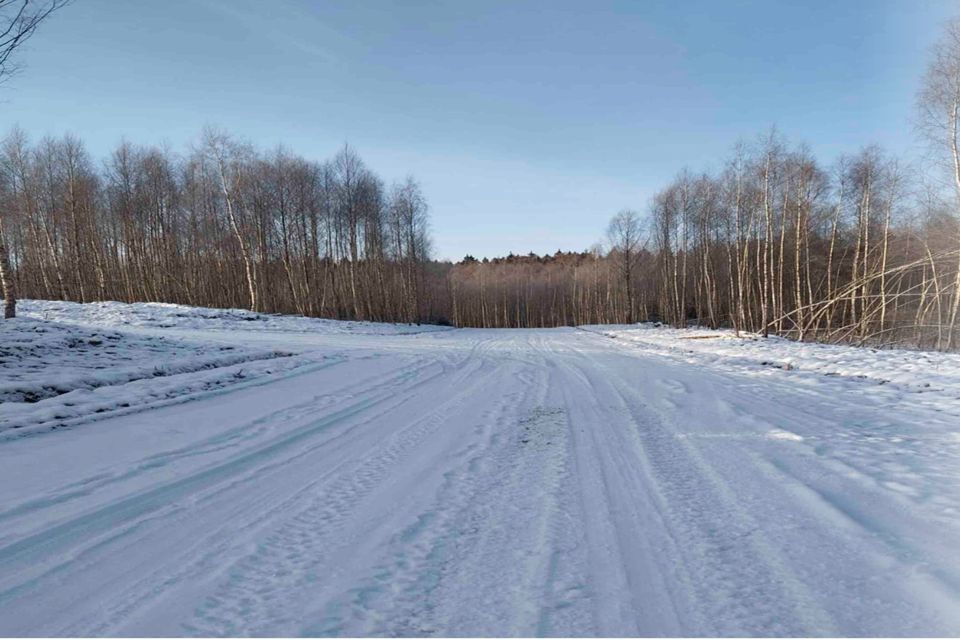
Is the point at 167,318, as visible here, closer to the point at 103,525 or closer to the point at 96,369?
the point at 96,369

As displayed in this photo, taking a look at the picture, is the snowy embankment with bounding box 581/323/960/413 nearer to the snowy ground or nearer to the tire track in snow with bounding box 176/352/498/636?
the snowy ground

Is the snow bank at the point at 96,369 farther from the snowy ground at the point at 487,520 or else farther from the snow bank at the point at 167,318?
the snow bank at the point at 167,318

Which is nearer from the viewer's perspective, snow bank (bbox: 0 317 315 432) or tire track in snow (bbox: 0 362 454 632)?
tire track in snow (bbox: 0 362 454 632)

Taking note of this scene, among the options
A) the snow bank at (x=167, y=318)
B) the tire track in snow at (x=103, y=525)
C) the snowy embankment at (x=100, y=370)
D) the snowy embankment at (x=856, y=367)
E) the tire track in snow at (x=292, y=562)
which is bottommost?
the snowy embankment at (x=856, y=367)

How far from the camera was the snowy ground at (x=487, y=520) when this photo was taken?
2.13m

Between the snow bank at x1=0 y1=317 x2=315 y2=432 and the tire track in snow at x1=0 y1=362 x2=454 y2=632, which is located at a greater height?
the snow bank at x1=0 y1=317 x2=315 y2=432

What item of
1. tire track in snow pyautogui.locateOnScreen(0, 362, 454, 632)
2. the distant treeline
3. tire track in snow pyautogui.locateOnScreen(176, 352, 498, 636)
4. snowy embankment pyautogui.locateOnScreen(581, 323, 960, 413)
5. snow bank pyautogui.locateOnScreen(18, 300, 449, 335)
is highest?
the distant treeline

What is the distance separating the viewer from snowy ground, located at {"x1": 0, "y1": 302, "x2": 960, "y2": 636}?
6.98ft

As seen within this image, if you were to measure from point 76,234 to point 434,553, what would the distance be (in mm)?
43049

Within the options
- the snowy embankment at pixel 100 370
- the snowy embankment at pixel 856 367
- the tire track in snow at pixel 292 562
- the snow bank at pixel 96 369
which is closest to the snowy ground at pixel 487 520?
the tire track in snow at pixel 292 562

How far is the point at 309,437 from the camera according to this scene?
→ 523 cm

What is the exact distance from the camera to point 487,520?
122 inches

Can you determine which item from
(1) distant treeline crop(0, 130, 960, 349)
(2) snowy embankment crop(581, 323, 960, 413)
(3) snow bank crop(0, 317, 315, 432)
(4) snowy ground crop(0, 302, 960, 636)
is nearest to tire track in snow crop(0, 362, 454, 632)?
(4) snowy ground crop(0, 302, 960, 636)

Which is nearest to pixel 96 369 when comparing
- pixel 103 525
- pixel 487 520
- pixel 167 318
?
pixel 103 525
